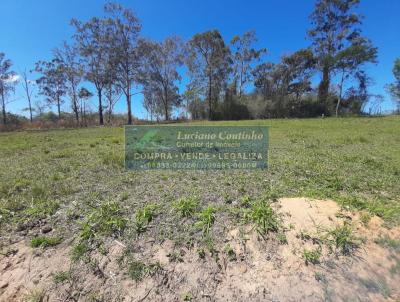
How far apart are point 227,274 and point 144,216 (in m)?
1.13

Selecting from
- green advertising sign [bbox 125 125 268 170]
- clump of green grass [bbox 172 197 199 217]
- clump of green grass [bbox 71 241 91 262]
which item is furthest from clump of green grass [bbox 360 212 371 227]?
clump of green grass [bbox 71 241 91 262]

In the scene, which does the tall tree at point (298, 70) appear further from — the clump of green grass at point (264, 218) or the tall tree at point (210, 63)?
the clump of green grass at point (264, 218)

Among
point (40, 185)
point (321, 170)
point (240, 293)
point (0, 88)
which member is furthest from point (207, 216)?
point (0, 88)

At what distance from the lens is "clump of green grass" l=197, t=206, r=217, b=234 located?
2.49 metres

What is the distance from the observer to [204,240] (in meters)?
2.32

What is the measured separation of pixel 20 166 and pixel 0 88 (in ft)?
80.8

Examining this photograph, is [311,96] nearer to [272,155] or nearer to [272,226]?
[272,155]

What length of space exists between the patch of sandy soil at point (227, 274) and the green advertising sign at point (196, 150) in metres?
2.46

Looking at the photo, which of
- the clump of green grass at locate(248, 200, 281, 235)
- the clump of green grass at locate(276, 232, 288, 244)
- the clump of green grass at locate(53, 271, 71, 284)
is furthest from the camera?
the clump of green grass at locate(248, 200, 281, 235)

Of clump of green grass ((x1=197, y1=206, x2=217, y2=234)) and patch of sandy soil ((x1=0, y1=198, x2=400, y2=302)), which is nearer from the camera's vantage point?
patch of sandy soil ((x1=0, y1=198, x2=400, y2=302))

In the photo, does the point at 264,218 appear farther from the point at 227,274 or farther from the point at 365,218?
the point at 365,218

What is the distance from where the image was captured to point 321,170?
13.6 feet

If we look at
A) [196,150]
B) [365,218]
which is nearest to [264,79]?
[196,150]

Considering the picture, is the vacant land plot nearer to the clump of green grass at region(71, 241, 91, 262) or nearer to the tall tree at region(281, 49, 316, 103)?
the clump of green grass at region(71, 241, 91, 262)
